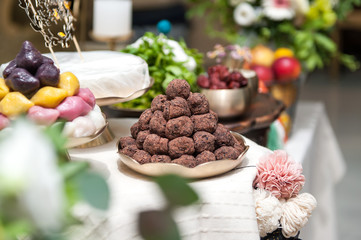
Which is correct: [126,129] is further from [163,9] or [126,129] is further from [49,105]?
[163,9]

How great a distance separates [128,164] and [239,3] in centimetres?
131

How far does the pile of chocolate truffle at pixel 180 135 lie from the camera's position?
2.65ft

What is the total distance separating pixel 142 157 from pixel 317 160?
127 centimetres

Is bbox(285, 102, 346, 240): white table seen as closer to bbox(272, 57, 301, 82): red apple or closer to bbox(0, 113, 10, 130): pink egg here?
bbox(272, 57, 301, 82): red apple

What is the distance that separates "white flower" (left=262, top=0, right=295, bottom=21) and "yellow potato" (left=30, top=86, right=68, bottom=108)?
128 centimetres

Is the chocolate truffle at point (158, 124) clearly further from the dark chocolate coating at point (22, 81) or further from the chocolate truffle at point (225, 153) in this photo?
the dark chocolate coating at point (22, 81)

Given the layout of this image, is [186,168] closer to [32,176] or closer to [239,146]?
[239,146]

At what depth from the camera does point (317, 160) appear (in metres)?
1.91

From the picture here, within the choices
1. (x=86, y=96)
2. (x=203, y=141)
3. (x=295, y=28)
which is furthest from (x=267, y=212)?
(x=295, y=28)

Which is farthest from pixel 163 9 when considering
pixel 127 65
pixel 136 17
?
pixel 127 65

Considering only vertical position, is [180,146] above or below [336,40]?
above

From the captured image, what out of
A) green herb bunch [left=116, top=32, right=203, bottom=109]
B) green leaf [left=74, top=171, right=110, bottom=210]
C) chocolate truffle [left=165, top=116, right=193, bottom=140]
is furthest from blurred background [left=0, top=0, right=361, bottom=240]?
green leaf [left=74, top=171, right=110, bottom=210]

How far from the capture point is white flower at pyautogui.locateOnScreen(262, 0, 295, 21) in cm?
187

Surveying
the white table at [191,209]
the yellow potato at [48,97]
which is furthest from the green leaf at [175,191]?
the yellow potato at [48,97]
